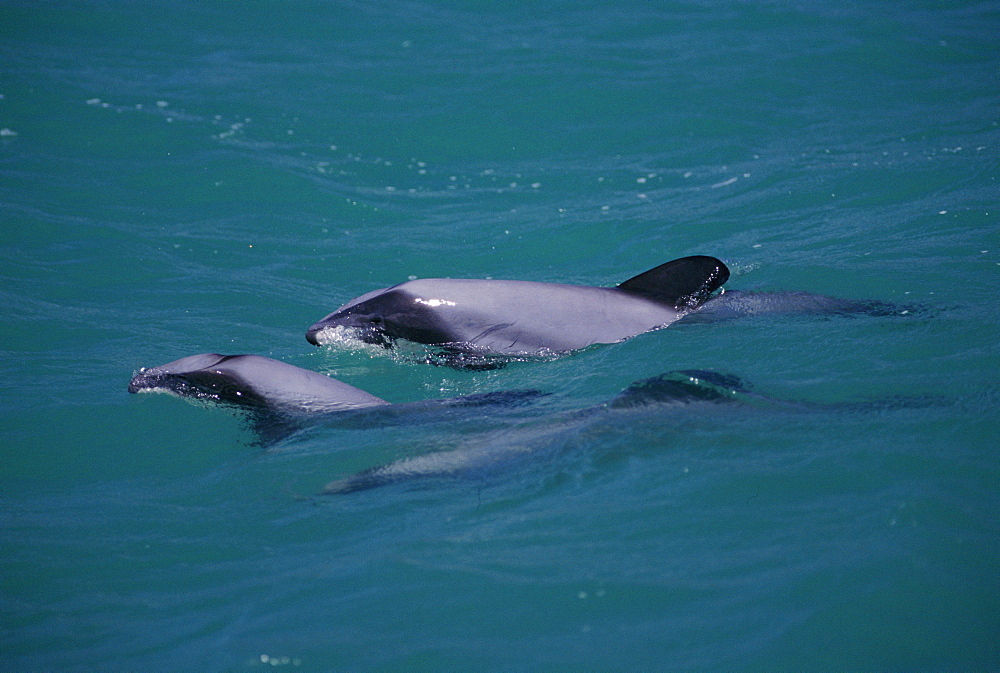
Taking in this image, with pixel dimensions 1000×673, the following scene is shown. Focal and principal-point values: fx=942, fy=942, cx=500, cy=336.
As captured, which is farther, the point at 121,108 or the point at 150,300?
the point at 121,108

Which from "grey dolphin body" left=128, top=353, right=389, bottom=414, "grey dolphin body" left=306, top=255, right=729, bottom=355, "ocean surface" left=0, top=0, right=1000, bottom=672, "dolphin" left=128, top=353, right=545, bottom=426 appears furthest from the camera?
"grey dolphin body" left=306, top=255, right=729, bottom=355

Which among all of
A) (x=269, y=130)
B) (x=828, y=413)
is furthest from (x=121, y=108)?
(x=828, y=413)

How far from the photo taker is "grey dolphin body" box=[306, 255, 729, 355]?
731 centimetres

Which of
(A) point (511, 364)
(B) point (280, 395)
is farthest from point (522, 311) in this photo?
(B) point (280, 395)

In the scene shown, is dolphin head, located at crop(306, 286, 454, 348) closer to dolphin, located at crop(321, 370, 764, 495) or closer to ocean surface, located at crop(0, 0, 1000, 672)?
ocean surface, located at crop(0, 0, 1000, 672)

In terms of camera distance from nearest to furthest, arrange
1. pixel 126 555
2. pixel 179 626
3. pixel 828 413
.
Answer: pixel 179 626, pixel 126 555, pixel 828 413

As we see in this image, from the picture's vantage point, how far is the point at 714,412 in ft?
17.9

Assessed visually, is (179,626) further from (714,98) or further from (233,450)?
(714,98)

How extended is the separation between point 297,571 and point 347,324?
10.8 feet

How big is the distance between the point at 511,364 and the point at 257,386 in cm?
190

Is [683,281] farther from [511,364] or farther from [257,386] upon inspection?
[257,386]

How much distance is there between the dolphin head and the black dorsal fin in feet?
5.32

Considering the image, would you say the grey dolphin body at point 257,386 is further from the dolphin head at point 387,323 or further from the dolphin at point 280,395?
the dolphin head at point 387,323

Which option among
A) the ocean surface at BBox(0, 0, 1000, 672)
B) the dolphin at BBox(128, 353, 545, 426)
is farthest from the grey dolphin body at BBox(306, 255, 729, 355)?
the dolphin at BBox(128, 353, 545, 426)
